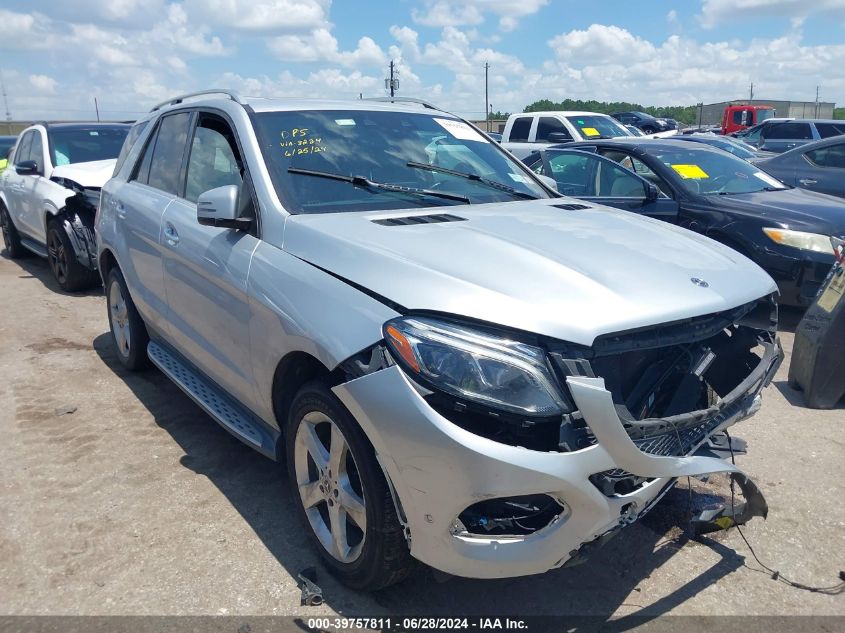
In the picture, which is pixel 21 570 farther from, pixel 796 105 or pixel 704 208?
pixel 796 105

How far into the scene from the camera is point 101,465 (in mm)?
3982

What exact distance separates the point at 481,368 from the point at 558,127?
12.9 metres

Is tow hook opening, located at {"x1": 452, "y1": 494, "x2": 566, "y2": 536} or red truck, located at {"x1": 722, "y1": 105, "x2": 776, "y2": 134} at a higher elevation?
red truck, located at {"x1": 722, "y1": 105, "x2": 776, "y2": 134}

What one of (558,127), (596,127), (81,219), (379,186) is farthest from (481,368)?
(596,127)

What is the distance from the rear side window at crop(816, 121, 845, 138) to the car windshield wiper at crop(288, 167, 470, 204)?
1816 centimetres

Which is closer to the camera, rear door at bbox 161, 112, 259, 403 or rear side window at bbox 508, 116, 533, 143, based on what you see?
rear door at bbox 161, 112, 259, 403

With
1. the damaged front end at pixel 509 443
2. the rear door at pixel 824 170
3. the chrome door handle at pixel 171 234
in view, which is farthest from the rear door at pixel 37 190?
the rear door at pixel 824 170

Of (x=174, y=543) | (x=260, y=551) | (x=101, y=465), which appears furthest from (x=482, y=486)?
(x=101, y=465)

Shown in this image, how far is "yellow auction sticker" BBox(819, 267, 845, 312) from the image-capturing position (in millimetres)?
4691

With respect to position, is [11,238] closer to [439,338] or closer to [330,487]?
[330,487]

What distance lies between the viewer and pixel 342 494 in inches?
109

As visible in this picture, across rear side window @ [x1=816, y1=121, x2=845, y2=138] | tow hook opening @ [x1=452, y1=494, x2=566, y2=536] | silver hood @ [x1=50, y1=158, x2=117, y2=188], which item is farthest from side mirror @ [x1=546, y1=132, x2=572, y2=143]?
tow hook opening @ [x1=452, y1=494, x2=566, y2=536]

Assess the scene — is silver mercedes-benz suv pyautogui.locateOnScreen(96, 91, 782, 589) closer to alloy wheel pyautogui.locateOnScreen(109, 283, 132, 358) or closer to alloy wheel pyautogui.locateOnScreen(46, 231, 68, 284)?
alloy wheel pyautogui.locateOnScreen(109, 283, 132, 358)

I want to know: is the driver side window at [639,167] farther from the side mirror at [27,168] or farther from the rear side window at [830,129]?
the rear side window at [830,129]
